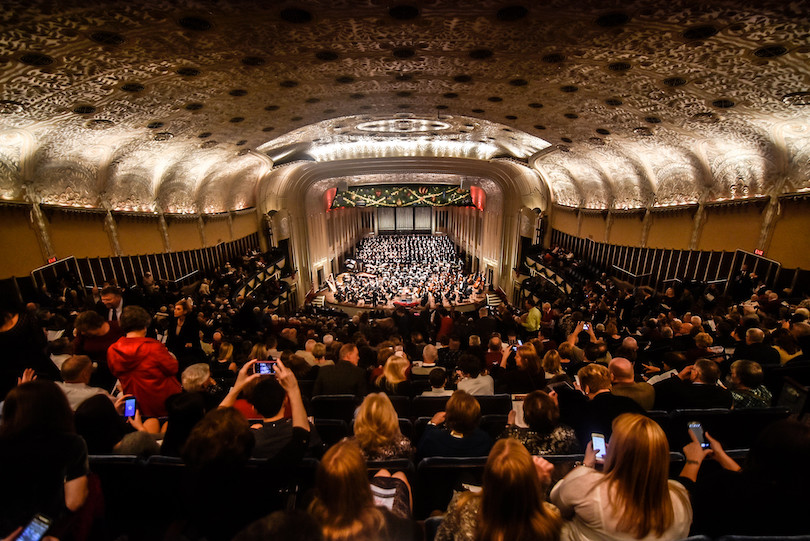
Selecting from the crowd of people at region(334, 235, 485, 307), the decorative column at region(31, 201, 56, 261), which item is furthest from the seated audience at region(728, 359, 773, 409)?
the decorative column at region(31, 201, 56, 261)

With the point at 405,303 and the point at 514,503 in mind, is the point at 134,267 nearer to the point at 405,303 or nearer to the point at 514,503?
the point at 405,303

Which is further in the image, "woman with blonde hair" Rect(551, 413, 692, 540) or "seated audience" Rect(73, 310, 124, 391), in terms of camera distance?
"seated audience" Rect(73, 310, 124, 391)

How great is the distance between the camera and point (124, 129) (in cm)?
765

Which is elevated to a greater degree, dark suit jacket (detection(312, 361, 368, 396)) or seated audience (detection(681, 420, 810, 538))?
seated audience (detection(681, 420, 810, 538))

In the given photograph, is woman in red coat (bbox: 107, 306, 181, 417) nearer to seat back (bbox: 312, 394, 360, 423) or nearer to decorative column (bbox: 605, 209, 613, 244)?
seat back (bbox: 312, 394, 360, 423)

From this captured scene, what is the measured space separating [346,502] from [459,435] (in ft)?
4.07

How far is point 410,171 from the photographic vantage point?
18.5 meters

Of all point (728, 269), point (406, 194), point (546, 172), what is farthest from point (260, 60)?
point (406, 194)

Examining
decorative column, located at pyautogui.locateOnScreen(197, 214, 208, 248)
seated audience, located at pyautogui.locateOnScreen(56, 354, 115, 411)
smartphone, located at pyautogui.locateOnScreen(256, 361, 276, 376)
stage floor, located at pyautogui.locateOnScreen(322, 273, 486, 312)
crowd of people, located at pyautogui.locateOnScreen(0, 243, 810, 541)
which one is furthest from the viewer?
stage floor, located at pyautogui.locateOnScreen(322, 273, 486, 312)

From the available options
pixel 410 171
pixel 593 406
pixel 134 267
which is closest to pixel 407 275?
pixel 410 171

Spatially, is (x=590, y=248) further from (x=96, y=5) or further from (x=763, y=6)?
(x=96, y=5)

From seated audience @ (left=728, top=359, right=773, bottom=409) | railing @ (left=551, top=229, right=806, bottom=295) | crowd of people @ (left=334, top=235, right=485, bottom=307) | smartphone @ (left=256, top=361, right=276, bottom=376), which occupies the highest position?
smartphone @ (left=256, top=361, right=276, bottom=376)

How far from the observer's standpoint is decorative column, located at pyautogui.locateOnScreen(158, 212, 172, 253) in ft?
38.3

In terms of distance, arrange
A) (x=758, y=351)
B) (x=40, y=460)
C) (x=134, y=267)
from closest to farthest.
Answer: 1. (x=40, y=460)
2. (x=758, y=351)
3. (x=134, y=267)
